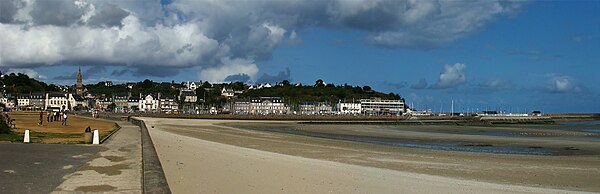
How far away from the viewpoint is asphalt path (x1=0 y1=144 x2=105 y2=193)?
9394mm

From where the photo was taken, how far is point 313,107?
7101 inches

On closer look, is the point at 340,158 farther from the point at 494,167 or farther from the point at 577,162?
the point at 577,162

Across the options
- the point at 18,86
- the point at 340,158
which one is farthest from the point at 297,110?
the point at 340,158

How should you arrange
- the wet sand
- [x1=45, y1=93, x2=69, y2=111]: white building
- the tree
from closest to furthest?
the wet sand → [x1=45, y1=93, x2=69, y2=111]: white building → the tree

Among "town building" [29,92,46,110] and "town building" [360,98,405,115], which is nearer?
"town building" [29,92,46,110]

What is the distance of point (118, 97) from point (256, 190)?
623 ft

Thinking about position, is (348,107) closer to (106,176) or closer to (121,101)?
(121,101)

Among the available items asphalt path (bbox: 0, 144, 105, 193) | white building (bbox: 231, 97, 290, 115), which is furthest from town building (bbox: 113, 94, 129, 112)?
asphalt path (bbox: 0, 144, 105, 193)

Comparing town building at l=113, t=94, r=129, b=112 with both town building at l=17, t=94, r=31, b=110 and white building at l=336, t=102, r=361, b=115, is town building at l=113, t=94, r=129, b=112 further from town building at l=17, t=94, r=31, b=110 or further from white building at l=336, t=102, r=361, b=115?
white building at l=336, t=102, r=361, b=115

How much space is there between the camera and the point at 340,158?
61.7ft

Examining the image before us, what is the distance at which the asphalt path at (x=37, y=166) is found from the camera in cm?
939

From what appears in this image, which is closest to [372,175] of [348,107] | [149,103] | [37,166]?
[37,166]

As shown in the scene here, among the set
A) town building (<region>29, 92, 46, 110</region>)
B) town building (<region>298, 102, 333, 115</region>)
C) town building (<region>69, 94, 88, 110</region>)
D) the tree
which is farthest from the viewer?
the tree

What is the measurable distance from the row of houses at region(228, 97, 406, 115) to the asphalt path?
489 feet
